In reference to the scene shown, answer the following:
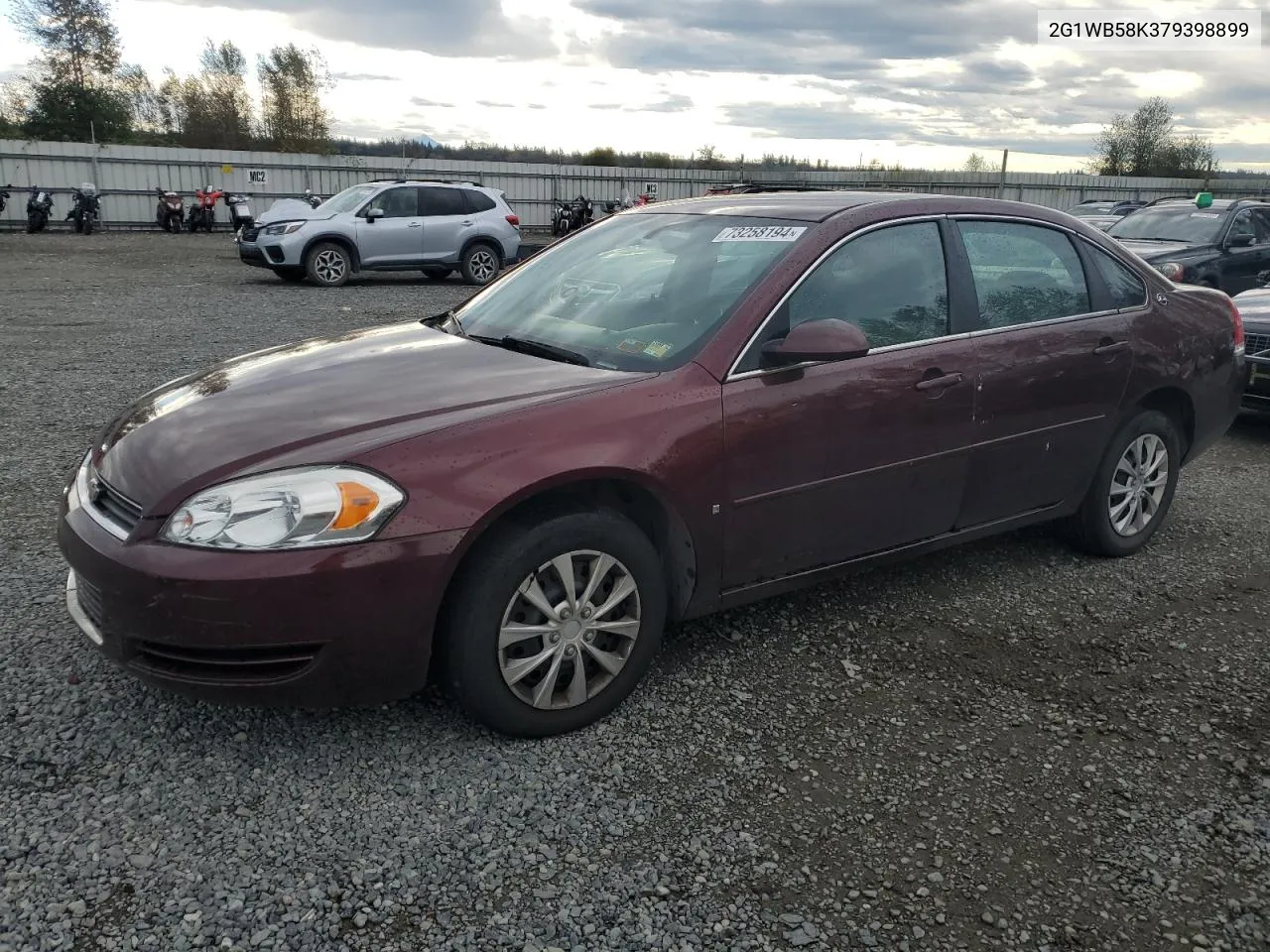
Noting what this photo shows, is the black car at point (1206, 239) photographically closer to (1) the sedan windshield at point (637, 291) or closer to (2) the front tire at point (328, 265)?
(1) the sedan windshield at point (637, 291)

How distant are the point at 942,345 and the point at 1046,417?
68 cm

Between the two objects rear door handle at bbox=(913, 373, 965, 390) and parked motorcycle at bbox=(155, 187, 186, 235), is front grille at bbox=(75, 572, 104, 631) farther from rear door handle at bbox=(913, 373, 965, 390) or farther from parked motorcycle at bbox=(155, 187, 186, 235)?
parked motorcycle at bbox=(155, 187, 186, 235)

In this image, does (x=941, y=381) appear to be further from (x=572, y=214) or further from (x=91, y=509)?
(x=572, y=214)

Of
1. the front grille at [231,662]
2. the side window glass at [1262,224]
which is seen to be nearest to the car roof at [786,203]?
the front grille at [231,662]

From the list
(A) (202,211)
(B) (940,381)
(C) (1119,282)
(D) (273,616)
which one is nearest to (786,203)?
(B) (940,381)

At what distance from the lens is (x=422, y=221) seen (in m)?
16.9

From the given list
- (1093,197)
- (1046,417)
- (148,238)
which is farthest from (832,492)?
(1093,197)

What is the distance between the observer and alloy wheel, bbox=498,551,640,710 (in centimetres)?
292

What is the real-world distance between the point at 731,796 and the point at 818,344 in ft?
4.69

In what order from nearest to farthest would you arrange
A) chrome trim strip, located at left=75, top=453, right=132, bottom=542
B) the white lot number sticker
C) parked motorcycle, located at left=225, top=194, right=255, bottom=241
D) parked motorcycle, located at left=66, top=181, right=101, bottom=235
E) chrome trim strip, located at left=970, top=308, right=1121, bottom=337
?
chrome trim strip, located at left=75, top=453, right=132, bottom=542, the white lot number sticker, chrome trim strip, located at left=970, top=308, right=1121, bottom=337, parked motorcycle, located at left=66, top=181, right=101, bottom=235, parked motorcycle, located at left=225, top=194, right=255, bottom=241

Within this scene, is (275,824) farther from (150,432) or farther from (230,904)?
(150,432)

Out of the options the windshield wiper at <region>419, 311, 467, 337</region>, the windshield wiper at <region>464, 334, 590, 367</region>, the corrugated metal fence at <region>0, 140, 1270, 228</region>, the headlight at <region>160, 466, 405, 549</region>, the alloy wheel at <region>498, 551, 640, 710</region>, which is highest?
the corrugated metal fence at <region>0, 140, 1270, 228</region>

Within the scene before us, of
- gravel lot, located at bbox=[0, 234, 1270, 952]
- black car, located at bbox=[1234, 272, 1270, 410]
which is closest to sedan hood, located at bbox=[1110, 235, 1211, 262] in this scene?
black car, located at bbox=[1234, 272, 1270, 410]

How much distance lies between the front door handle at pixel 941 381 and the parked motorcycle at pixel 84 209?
88.2ft
